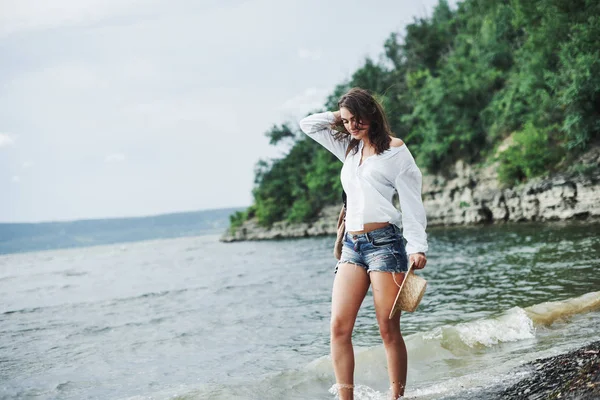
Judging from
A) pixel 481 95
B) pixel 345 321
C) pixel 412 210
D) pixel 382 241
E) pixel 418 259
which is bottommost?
pixel 345 321

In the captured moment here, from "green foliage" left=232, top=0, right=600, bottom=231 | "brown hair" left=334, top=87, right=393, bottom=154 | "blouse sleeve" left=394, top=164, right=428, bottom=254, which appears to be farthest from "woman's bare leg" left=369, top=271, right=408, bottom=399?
"green foliage" left=232, top=0, right=600, bottom=231

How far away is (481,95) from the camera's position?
36.8 meters

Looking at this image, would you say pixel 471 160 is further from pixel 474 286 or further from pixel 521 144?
pixel 474 286

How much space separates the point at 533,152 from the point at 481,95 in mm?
10637

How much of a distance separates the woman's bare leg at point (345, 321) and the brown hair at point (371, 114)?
85 centimetres

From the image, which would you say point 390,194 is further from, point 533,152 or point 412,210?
point 533,152

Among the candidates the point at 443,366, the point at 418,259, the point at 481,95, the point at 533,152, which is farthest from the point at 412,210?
the point at 481,95

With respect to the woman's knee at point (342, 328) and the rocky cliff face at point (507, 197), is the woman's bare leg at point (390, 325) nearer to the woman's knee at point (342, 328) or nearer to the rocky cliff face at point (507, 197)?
the woman's knee at point (342, 328)

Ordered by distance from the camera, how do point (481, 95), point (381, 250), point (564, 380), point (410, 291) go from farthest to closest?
point (481, 95) < point (381, 250) < point (410, 291) < point (564, 380)

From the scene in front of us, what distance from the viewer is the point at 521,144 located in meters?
28.5

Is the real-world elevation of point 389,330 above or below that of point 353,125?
below

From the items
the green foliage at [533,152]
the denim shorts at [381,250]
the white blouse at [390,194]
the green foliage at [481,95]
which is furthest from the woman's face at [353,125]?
the green foliage at [533,152]

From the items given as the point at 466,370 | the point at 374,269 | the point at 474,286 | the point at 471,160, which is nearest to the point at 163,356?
the point at 466,370

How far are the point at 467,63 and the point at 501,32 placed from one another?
10.8 feet
